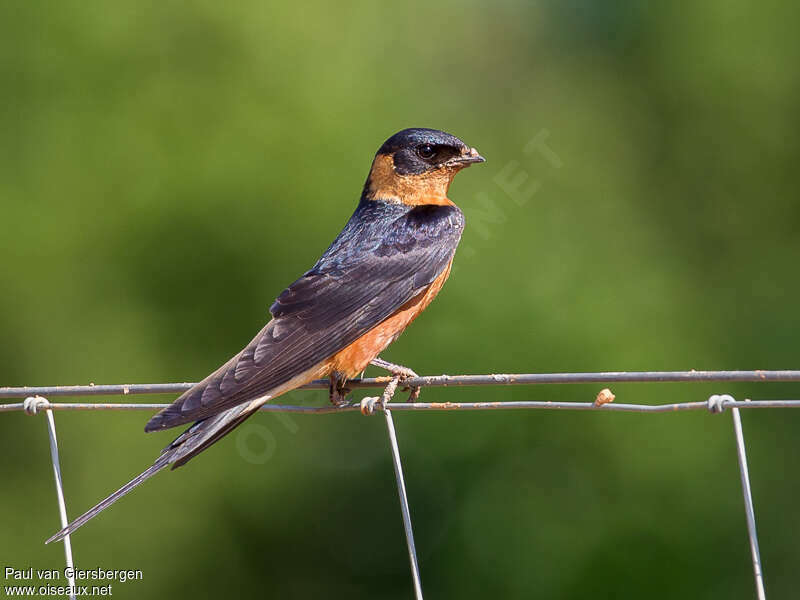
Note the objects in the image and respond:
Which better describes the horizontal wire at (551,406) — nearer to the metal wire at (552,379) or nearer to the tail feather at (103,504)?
the metal wire at (552,379)

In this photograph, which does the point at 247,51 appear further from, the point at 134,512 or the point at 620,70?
the point at 620,70

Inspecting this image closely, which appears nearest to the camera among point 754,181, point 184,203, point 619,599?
point 619,599

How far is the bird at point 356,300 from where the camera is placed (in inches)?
132

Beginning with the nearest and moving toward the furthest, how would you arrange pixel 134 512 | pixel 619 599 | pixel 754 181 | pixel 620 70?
pixel 619 599 < pixel 134 512 < pixel 754 181 < pixel 620 70

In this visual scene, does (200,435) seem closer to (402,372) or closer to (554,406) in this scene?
(402,372)

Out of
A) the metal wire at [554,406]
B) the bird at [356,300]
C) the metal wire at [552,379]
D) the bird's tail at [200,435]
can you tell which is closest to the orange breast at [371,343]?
the bird at [356,300]

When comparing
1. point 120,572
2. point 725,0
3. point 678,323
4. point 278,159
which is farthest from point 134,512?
point 725,0

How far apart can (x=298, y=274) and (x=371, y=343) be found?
556cm

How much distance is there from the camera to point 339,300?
4.00 metres

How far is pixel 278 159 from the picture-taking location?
970cm

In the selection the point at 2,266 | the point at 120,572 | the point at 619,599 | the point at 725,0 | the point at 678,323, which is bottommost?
the point at 619,599

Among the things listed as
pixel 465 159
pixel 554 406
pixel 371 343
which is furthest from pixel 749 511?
pixel 465 159

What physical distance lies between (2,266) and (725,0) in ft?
26.3

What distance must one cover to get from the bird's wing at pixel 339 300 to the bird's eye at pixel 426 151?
0.79 feet
